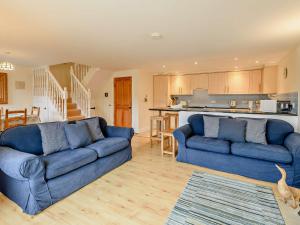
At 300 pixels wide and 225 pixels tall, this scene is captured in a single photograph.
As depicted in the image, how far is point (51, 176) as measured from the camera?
6.81 feet

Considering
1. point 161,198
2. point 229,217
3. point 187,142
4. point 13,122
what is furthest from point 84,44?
point 229,217

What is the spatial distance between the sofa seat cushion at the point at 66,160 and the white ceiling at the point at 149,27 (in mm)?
1824

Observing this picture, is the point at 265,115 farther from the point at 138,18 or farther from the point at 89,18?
the point at 89,18

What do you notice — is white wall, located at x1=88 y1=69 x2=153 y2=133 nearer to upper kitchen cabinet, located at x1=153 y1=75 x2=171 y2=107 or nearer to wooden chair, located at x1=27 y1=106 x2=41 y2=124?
upper kitchen cabinet, located at x1=153 y1=75 x2=171 y2=107

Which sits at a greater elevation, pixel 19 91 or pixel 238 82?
pixel 238 82

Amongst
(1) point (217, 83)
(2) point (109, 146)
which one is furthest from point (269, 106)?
(2) point (109, 146)

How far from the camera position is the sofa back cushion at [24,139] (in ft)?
7.66

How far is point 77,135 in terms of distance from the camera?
2820 millimetres

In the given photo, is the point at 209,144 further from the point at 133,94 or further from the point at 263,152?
the point at 133,94

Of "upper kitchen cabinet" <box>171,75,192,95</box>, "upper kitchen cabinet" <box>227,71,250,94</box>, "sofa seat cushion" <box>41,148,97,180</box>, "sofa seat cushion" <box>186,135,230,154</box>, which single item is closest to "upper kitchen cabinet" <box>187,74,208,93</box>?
"upper kitchen cabinet" <box>171,75,192,95</box>

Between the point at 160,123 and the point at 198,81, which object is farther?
the point at 198,81

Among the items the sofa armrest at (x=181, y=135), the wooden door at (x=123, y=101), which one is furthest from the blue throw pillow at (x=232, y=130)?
the wooden door at (x=123, y=101)

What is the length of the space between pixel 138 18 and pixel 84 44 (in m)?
1.56

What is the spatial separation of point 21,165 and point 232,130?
128 inches
